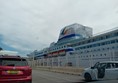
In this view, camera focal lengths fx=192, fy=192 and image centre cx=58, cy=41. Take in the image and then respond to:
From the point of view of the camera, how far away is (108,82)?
474 centimetres

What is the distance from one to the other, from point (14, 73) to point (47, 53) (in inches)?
2893

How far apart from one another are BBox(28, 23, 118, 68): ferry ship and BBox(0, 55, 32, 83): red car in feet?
38.4

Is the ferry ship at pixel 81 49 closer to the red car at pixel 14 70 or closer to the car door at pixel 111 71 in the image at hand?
the car door at pixel 111 71

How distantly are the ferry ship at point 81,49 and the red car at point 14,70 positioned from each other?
11.7m

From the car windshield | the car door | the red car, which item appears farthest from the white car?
the car windshield

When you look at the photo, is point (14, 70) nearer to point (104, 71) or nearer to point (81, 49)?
point (104, 71)

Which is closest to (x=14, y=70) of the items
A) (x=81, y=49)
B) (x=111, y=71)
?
(x=111, y=71)

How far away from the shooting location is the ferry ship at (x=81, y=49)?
68.3 ft

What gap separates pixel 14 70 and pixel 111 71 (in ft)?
23.3

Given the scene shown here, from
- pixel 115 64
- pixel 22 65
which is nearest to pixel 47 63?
pixel 115 64

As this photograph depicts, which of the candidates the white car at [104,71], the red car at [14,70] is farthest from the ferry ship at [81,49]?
the red car at [14,70]

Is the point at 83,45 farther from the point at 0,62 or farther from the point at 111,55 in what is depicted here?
the point at 0,62

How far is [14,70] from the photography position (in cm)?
824

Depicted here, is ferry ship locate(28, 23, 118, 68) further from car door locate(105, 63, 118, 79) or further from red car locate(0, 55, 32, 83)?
red car locate(0, 55, 32, 83)
